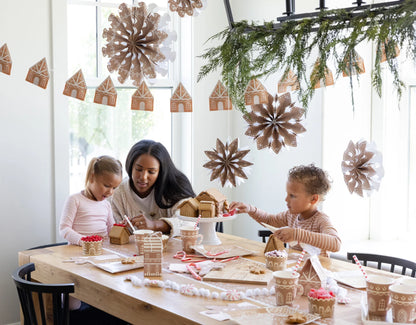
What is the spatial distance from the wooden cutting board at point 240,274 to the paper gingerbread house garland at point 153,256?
0.19m

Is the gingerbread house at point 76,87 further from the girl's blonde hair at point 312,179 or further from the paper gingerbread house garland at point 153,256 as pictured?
the girl's blonde hair at point 312,179

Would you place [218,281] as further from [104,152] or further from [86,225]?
[104,152]

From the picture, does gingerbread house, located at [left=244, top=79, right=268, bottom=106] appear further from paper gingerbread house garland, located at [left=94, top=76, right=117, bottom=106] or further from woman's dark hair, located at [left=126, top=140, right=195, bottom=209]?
woman's dark hair, located at [left=126, top=140, right=195, bottom=209]

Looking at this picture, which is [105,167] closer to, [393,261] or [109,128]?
[109,128]

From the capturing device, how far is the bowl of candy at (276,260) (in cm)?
240

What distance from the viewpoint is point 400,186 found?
3.81 m

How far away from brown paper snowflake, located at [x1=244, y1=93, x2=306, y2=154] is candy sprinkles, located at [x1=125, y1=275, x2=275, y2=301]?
0.90 meters

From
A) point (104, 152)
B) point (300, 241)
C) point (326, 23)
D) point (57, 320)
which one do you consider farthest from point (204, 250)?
point (104, 152)

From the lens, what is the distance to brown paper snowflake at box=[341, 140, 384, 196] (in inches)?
108

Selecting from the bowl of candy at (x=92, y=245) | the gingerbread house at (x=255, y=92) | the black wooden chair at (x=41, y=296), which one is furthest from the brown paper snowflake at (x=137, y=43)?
the black wooden chair at (x=41, y=296)

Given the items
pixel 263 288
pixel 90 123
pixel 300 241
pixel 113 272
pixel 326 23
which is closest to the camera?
pixel 326 23

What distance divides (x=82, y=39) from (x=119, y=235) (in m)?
1.51

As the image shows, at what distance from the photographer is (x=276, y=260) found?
239 cm

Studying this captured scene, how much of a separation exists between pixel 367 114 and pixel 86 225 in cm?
188
